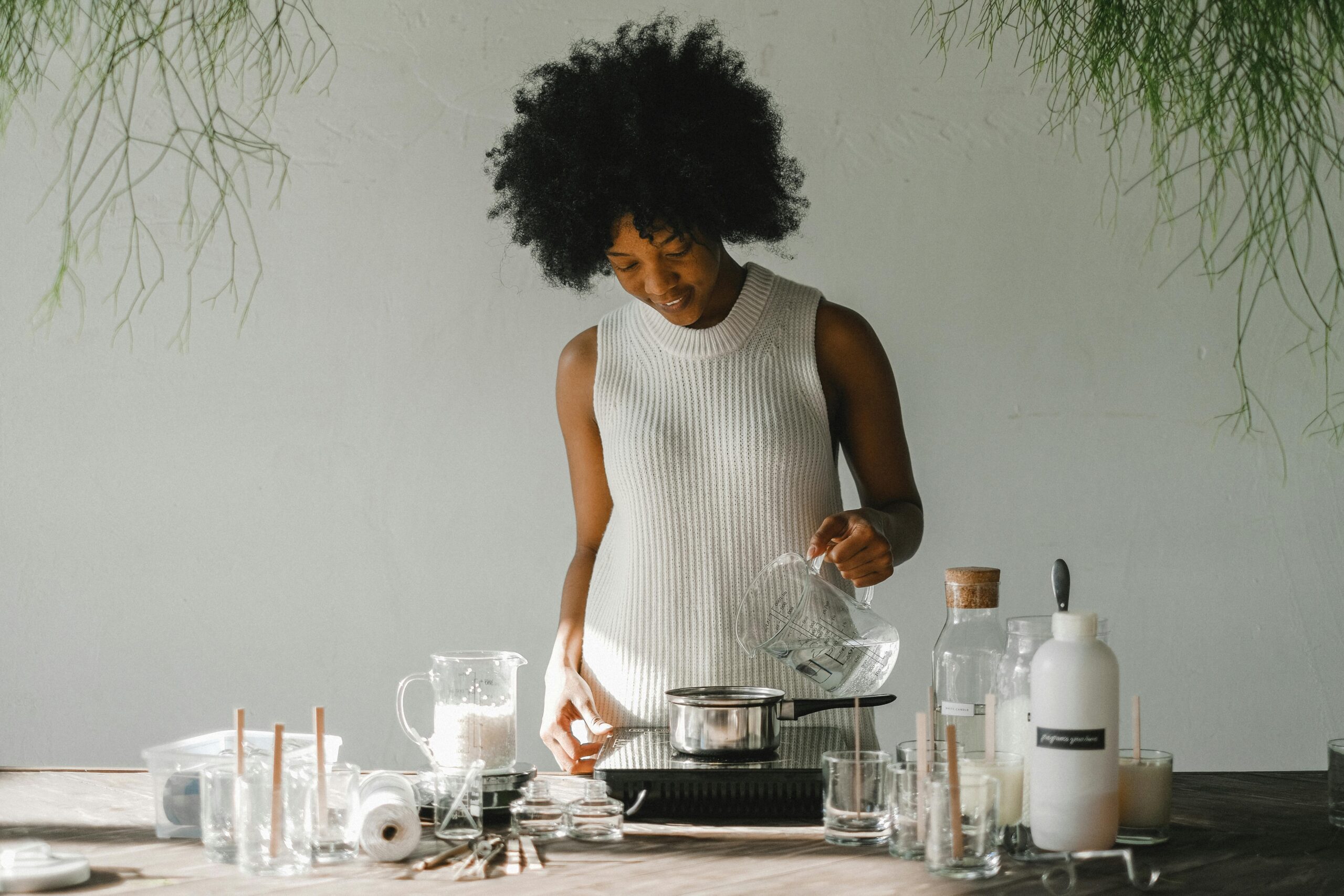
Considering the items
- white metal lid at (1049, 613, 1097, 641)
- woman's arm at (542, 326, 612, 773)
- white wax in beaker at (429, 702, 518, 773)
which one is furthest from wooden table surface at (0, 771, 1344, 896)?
woman's arm at (542, 326, 612, 773)

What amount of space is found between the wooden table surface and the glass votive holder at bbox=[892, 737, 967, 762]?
0.10 meters

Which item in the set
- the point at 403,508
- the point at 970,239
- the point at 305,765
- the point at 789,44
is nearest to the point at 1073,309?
the point at 970,239

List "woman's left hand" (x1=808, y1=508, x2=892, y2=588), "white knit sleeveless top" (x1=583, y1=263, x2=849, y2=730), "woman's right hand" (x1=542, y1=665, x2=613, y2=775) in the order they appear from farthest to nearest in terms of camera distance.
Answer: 1. "white knit sleeveless top" (x1=583, y1=263, x2=849, y2=730)
2. "woman's right hand" (x1=542, y1=665, x2=613, y2=775)
3. "woman's left hand" (x1=808, y1=508, x2=892, y2=588)

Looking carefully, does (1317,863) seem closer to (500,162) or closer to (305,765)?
(305,765)

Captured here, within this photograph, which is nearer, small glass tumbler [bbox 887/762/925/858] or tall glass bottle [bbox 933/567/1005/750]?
small glass tumbler [bbox 887/762/925/858]

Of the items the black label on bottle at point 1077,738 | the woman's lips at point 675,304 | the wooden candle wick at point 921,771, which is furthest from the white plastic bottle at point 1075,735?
the woman's lips at point 675,304

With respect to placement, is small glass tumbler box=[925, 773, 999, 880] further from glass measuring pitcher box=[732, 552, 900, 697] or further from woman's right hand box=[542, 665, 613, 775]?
woman's right hand box=[542, 665, 613, 775]

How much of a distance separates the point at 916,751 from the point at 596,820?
0.33m

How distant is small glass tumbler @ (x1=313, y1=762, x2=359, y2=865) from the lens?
1.14 metres

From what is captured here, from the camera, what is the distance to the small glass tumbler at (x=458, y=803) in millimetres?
1205

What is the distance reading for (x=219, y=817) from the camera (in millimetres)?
1138

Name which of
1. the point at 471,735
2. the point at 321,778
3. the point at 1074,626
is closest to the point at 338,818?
the point at 321,778

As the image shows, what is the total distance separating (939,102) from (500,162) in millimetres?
1426

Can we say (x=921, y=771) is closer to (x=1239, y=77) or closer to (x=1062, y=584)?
(x=1062, y=584)
